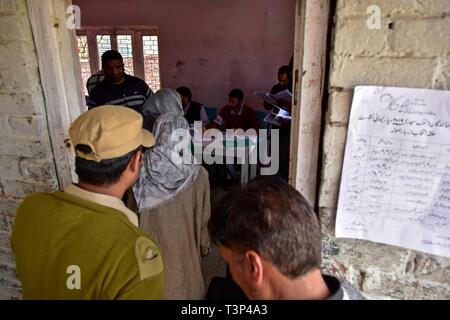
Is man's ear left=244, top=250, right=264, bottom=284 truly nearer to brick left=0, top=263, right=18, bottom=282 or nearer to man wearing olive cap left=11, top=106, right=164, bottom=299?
man wearing olive cap left=11, top=106, right=164, bottom=299

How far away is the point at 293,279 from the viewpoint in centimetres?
87

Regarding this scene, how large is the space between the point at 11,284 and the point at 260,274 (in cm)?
193

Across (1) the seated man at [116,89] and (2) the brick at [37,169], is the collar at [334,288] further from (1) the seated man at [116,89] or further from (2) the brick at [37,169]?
(1) the seated man at [116,89]

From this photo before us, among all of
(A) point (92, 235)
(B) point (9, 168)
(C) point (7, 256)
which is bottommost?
(C) point (7, 256)

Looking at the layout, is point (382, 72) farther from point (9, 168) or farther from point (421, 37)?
point (9, 168)

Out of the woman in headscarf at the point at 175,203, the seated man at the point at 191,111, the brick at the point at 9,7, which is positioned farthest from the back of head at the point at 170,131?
the seated man at the point at 191,111

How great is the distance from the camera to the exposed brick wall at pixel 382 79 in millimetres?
1123

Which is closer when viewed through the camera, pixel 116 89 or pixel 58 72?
pixel 58 72

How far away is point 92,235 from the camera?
0.98 meters

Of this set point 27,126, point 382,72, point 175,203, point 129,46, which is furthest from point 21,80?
point 129,46

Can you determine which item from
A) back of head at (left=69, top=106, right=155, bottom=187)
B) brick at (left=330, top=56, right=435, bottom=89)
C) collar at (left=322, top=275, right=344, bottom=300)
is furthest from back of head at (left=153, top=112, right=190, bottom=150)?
collar at (left=322, top=275, right=344, bottom=300)

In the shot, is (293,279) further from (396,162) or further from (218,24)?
(218,24)

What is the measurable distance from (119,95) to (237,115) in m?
2.06

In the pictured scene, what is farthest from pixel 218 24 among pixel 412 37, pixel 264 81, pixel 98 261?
pixel 98 261
